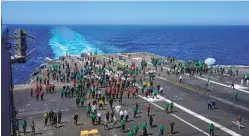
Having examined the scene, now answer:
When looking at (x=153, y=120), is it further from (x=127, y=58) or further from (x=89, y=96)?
(x=127, y=58)

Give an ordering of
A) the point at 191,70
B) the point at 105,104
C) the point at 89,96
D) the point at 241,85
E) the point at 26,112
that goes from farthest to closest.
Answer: the point at 191,70 < the point at 241,85 < the point at 89,96 < the point at 105,104 < the point at 26,112

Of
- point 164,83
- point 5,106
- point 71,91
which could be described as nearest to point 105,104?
point 71,91

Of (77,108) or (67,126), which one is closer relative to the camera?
(67,126)

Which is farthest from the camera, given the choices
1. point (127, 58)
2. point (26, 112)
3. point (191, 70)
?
point (127, 58)

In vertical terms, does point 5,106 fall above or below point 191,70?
above

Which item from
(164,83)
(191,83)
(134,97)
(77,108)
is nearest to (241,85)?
(191,83)

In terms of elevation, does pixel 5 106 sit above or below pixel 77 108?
above

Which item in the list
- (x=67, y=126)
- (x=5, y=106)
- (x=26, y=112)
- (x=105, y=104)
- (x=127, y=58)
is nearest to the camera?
(x=5, y=106)

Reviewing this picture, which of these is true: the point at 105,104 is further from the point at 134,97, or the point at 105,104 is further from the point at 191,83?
the point at 191,83

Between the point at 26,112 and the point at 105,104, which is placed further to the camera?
the point at 105,104
